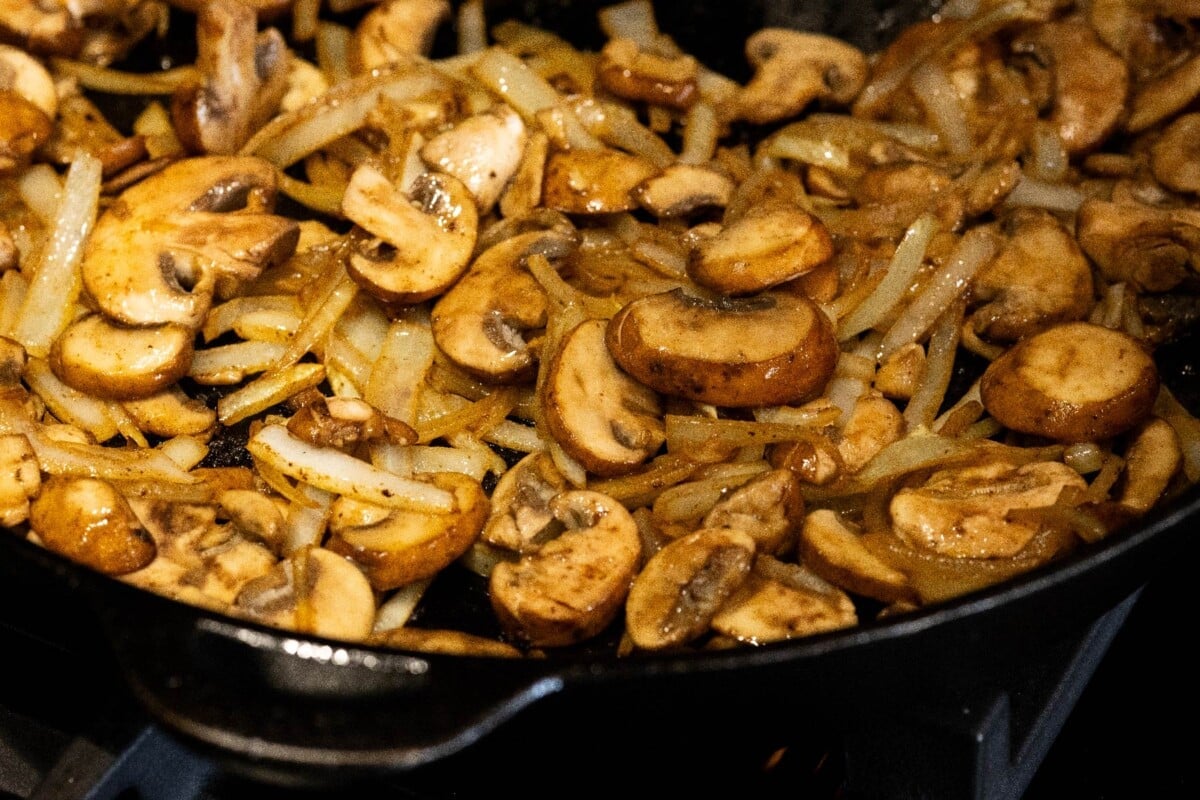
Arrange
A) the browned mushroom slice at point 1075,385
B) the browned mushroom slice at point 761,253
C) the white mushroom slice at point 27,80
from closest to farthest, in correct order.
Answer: the browned mushroom slice at point 1075,385, the browned mushroom slice at point 761,253, the white mushroom slice at point 27,80

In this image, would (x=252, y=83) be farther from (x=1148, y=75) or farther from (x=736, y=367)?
(x=1148, y=75)

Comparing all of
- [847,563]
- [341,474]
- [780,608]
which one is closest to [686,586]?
[780,608]

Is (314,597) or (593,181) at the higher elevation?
(593,181)

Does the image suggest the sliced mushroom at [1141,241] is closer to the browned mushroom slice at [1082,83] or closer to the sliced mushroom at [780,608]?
the browned mushroom slice at [1082,83]

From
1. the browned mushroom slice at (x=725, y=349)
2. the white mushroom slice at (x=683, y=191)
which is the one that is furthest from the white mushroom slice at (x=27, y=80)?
the browned mushroom slice at (x=725, y=349)

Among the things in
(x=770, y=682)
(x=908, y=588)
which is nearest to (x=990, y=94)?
(x=908, y=588)

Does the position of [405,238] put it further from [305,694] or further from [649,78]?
[305,694]
